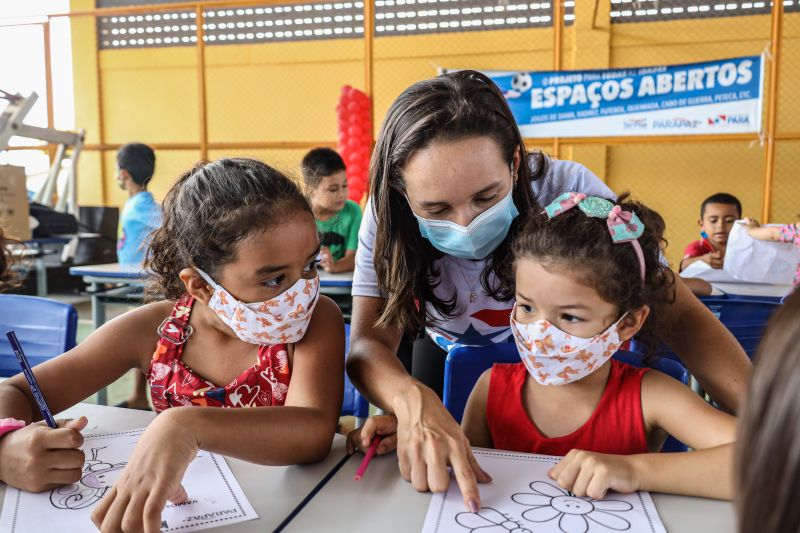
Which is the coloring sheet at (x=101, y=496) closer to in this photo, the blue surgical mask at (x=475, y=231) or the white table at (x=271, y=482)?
the white table at (x=271, y=482)

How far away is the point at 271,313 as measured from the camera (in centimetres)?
112

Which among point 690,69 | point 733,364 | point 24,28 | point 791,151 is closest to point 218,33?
point 24,28

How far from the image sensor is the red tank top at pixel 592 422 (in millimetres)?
1085

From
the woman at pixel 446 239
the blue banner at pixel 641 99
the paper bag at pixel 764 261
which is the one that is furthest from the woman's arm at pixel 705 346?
the blue banner at pixel 641 99

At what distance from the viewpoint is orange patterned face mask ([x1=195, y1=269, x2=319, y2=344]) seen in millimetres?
1117

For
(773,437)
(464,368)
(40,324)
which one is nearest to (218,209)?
(464,368)

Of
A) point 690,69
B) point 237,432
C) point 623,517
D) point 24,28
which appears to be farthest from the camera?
point 24,28

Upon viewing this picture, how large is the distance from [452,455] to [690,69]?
496cm

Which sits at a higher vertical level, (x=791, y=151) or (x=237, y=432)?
(x=791, y=151)

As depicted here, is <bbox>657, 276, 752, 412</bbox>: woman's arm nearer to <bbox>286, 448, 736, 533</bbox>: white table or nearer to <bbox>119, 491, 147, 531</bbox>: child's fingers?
<bbox>286, 448, 736, 533</bbox>: white table

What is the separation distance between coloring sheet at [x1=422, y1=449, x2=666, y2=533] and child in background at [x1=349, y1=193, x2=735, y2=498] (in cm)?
24

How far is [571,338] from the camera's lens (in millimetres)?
1044

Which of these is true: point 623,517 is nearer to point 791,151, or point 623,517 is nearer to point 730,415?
point 730,415

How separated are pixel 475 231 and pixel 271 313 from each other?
0.42 meters
